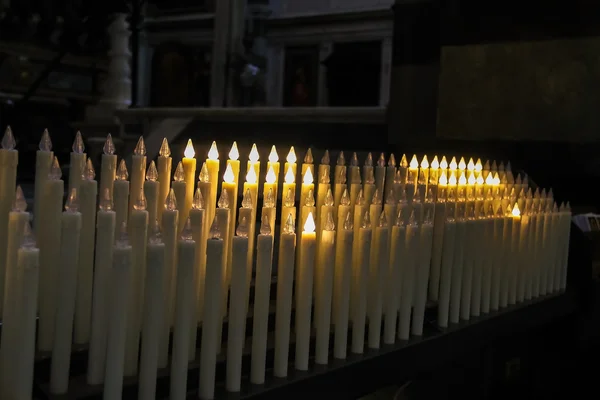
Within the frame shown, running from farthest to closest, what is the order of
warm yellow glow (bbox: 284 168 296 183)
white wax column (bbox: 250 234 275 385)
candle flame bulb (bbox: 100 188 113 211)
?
warm yellow glow (bbox: 284 168 296 183) → white wax column (bbox: 250 234 275 385) → candle flame bulb (bbox: 100 188 113 211)

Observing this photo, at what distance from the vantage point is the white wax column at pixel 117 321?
3.88 ft

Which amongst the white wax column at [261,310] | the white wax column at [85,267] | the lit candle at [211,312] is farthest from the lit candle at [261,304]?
the white wax column at [85,267]

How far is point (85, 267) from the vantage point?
1359mm

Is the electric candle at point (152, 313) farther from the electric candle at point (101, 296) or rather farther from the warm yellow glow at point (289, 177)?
the warm yellow glow at point (289, 177)

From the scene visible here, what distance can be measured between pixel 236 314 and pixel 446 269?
0.92m

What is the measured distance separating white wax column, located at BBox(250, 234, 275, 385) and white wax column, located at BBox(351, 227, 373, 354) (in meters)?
0.33

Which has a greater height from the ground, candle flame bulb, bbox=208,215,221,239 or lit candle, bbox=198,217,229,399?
candle flame bulb, bbox=208,215,221,239

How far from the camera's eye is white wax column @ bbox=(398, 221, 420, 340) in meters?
1.84

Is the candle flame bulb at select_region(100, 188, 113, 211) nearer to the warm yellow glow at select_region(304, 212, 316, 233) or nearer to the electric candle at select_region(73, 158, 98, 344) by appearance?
the electric candle at select_region(73, 158, 98, 344)

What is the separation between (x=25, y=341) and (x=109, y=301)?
19 centimetres

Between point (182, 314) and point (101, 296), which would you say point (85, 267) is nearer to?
point (101, 296)

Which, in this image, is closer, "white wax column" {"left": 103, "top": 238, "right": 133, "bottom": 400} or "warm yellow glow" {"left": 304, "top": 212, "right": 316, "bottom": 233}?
"white wax column" {"left": 103, "top": 238, "right": 133, "bottom": 400}

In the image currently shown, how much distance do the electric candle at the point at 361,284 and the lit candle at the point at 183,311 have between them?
54 centimetres

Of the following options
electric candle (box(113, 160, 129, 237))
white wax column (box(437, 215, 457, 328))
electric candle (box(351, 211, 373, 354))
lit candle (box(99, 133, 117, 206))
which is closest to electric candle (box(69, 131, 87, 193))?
lit candle (box(99, 133, 117, 206))
